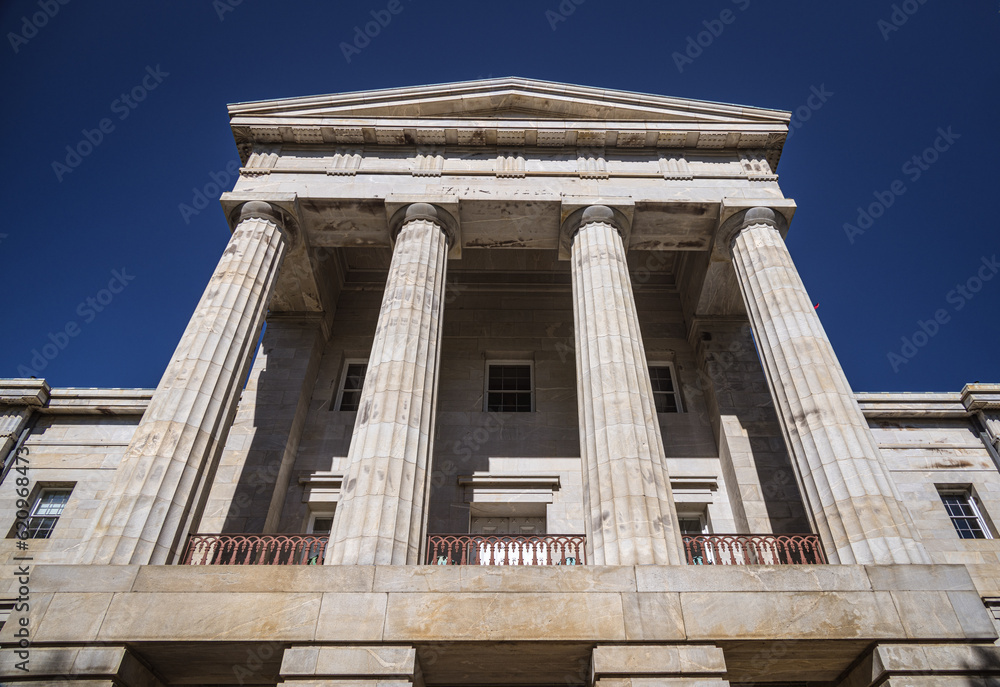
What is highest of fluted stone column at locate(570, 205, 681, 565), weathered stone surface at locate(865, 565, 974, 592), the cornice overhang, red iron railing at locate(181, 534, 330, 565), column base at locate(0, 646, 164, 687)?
the cornice overhang

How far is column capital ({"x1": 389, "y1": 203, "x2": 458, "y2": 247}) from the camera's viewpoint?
1953 centimetres

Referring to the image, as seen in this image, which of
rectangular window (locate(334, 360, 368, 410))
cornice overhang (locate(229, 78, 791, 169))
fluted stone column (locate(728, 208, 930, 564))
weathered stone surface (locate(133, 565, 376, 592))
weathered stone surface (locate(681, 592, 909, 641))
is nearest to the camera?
weathered stone surface (locate(681, 592, 909, 641))

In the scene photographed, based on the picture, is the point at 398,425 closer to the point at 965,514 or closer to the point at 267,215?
the point at 267,215

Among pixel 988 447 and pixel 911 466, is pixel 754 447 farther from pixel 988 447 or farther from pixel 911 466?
pixel 988 447

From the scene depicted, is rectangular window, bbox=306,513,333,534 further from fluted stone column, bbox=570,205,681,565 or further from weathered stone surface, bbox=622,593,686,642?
weathered stone surface, bbox=622,593,686,642

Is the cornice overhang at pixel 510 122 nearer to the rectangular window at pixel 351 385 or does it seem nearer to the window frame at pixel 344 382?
the window frame at pixel 344 382

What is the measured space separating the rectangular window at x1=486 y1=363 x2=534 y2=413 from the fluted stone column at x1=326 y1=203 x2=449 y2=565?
549 centimetres

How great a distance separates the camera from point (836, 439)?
14172mm

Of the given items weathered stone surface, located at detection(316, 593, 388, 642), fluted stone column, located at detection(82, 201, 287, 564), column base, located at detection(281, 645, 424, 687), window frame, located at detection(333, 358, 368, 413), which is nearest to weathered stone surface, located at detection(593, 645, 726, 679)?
column base, located at detection(281, 645, 424, 687)

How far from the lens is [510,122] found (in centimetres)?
2138

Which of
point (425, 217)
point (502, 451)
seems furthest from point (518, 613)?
point (425, 217)

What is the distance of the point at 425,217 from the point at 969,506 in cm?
1804

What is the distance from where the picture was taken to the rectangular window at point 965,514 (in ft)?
63.5

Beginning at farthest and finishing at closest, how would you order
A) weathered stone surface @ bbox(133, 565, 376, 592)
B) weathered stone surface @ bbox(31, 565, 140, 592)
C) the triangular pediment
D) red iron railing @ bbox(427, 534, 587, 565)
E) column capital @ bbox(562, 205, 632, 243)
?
the triangular pediment
column capital @ bbox(562, 205, 632, 243)
red iron railing @ bbox(427, 534, 587, 565)
weathered stone surface @ bbox(133, 565, 376, 592)
weathered stone surface @ bbox(31, 565, 140, 592)
